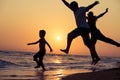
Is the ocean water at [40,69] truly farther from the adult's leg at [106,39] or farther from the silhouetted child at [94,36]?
the adult's leg at [106,39]

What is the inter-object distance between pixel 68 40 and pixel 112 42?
247cm

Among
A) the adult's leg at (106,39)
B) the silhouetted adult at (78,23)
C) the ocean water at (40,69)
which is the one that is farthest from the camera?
the adult's leg at (106,39)

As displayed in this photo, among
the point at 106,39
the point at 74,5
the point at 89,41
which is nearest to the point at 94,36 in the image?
the point at 106,39

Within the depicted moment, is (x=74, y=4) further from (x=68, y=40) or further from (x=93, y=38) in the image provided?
(x=93, y=38)

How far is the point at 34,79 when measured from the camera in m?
12.5

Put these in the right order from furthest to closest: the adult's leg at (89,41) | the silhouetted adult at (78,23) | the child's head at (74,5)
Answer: the adult's leg at (89,41) → the silhouetted adult at (78,23) → the child's head at (74,5)

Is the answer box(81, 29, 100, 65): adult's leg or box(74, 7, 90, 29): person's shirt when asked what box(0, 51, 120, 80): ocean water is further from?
box(74, 7, 90, 29): person's shirt

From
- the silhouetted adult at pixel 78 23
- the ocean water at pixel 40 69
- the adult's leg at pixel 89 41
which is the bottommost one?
the ocean water at pixel 40 69

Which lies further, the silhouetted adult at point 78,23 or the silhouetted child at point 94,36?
the silhouetted child at point 94,36

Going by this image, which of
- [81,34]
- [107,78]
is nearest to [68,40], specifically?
[81,34]

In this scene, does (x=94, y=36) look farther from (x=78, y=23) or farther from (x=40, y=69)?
(x=40, y=69)

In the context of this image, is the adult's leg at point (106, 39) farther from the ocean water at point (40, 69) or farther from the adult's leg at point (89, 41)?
the ocean water at point (40, 69)

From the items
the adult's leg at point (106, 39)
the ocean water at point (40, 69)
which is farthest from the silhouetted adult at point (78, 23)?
the adult's leg at point (106, 39)

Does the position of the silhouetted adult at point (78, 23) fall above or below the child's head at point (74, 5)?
below
